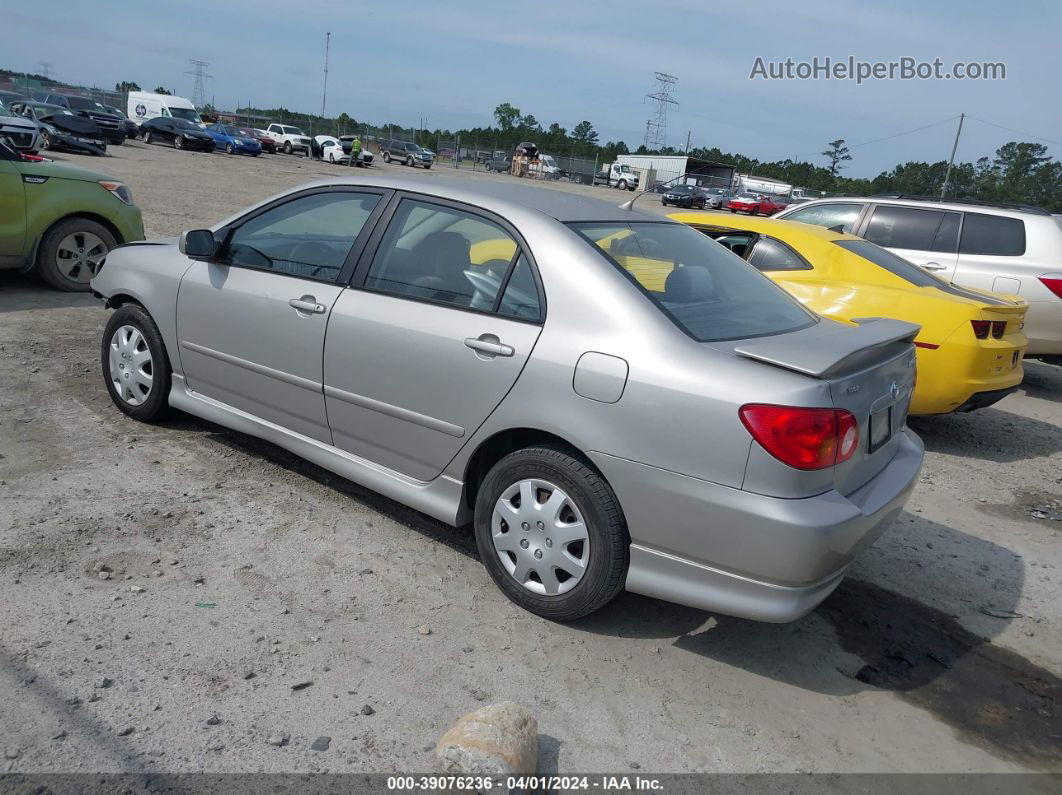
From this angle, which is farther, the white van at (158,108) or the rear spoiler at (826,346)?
the white van at (158,108)

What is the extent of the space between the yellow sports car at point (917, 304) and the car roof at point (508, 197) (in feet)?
5.54

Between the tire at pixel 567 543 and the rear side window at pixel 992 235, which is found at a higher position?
the rear side window at pixel 992 235

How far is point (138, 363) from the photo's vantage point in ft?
15.8

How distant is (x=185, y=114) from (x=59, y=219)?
1535 inches

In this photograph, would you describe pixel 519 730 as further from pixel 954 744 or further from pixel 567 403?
pixel 954 744

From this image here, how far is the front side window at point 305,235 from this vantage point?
4.05 m

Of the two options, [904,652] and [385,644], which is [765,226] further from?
[385,644]

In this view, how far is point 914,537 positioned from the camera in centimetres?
462

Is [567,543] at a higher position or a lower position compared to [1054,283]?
lower

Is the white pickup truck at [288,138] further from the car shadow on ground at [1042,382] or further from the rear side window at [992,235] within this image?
the rear side window at [992,235]

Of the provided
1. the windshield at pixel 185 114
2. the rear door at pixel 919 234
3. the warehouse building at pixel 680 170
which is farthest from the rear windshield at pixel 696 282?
the warehouse building at pixel 680 170

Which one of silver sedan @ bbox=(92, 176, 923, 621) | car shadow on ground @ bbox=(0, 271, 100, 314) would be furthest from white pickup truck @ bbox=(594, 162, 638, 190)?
silver sedan @ bbox=(92, 176, 923, 621)

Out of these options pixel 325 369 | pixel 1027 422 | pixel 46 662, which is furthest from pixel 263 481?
pixel 1027 422

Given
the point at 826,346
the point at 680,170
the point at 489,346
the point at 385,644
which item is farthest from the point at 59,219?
the point at 680,170
